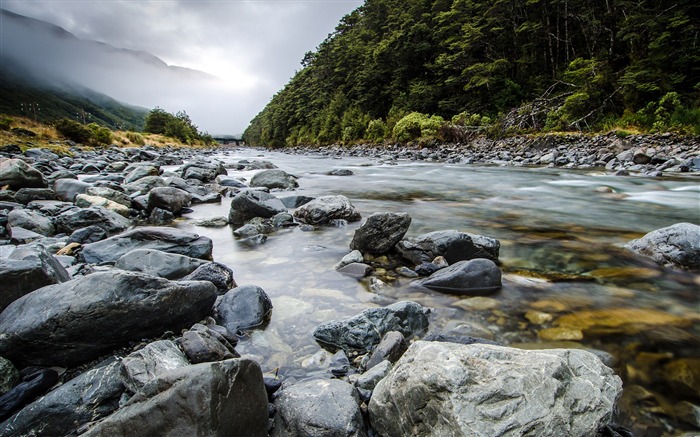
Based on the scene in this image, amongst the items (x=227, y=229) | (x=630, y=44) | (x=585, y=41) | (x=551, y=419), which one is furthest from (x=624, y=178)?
(x=585, y=41)

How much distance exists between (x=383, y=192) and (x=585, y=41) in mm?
26557

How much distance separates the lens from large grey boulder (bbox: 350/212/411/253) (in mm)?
4195

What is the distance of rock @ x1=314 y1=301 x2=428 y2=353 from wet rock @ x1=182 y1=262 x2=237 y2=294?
1.10 metres

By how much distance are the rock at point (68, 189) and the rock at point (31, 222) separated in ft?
6.89

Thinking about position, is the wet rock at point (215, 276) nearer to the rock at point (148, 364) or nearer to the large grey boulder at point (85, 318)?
the large grey boulder at point (85, 318)

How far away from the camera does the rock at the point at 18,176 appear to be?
7199 millimetres

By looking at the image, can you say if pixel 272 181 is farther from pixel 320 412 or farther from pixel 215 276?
pixel 320 412

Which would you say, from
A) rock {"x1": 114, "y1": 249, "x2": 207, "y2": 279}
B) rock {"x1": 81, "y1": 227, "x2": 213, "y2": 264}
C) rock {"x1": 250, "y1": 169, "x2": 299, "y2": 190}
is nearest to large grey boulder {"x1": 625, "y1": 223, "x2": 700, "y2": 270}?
rock {"x1": 114, "y1": 249, "x2": 207, "y2": 279}

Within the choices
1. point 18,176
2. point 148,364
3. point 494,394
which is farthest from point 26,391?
point 18,176

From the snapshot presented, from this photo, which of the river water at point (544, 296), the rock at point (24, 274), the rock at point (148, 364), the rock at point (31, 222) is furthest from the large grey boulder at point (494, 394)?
the rock at point (31, 222)

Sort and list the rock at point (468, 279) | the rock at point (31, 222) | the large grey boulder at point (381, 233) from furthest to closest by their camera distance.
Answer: the rock at point (31, 222), the large grey boulder at point (381, 233), the rock at point (468, 279)

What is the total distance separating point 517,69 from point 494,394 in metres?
34.4

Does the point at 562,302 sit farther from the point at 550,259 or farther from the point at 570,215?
the point at 570,215

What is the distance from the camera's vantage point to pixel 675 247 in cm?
374
